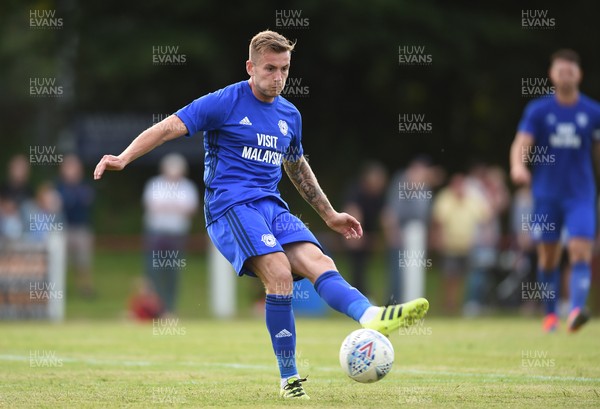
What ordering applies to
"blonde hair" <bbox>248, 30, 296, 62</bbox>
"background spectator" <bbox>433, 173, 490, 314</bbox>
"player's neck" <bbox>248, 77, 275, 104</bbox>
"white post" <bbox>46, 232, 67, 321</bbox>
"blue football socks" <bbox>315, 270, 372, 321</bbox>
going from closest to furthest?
"blue football socks" <bbox>315, 270, 372, 321</bbox> < "blonde hair" <bbox>248, 30, 296, 62</bbox> < "player's neck" <bbox>248, 77, 275, 104</bbox> < "white post" <bbox>46, 232, 67, 321</bbox> < "background spectator" <bbox>433, 173, 490, 314</bbox>

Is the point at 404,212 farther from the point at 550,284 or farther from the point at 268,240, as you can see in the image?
the point at 268,240

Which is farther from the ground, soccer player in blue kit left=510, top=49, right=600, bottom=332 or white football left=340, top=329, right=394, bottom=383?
soccer player in blue kit left=510, top=49, right=600, bottom=332

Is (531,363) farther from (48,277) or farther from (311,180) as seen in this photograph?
(48,277)

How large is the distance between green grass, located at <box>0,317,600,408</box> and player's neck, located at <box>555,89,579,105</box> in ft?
8.41

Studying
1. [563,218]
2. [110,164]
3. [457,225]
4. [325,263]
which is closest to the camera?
[110,164]

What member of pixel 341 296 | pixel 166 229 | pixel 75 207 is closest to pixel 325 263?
pixel 341 296

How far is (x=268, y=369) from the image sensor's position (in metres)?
9.45

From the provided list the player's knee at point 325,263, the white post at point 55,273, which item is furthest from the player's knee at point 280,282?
the white post at point 55,273

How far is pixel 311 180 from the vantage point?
26.8ft

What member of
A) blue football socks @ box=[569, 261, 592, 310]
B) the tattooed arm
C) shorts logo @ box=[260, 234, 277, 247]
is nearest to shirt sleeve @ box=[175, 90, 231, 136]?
the tattooed arm

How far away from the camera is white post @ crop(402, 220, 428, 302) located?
63.0ft

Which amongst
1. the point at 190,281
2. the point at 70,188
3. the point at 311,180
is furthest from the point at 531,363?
the point at 190,281

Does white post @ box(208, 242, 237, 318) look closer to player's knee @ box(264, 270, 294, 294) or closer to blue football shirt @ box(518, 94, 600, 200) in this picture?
blue football shirt @ box(518, 94, 600, 200)

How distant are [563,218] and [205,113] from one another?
6042 millimetres
